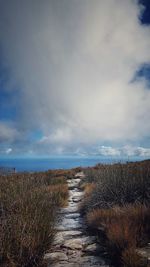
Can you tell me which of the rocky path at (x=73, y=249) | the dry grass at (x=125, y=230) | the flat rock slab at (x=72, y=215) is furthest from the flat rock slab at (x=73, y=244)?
the flat rock slab at (x=72, y=215)

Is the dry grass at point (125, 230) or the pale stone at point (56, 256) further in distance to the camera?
the pale stone at point (56, 256)

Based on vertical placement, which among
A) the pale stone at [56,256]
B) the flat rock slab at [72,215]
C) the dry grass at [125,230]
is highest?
the dry grass at [125,230]

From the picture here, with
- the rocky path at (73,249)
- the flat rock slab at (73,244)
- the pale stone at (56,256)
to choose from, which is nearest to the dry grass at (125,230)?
the rocky path at (73,249)

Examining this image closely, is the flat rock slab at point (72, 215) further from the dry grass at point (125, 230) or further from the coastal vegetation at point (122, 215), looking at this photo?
the dry grass at point (125, 230)

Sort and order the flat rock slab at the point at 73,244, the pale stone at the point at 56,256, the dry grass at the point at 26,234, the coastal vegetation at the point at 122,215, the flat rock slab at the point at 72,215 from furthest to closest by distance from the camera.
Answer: the flat rock slab at the point at 72,215, the flat rock slab at the point at 73,244, the pale stone at the point at 56,256, the coastal vegetation at the point at 122,215, the dry grass at the point at 26,234

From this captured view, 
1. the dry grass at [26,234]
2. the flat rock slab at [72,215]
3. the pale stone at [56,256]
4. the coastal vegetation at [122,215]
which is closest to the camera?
the dry grass at [26,234]

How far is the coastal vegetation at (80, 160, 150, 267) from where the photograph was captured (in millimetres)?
4645

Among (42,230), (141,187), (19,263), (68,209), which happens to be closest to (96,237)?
(42,230)

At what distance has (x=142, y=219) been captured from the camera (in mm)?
5605

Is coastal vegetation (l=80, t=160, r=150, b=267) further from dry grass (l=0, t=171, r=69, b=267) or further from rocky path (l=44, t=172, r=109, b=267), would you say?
dry grass (l=0, t=171, r=69, b=267)

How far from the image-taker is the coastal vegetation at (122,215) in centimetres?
464

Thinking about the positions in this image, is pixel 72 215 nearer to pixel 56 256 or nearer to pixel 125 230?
pixel 56 256

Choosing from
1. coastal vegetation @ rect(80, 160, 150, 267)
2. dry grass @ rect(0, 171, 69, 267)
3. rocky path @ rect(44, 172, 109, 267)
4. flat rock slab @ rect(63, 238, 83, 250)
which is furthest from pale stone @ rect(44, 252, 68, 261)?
coastal vegetation @ rect(80, 160, 150, 267)

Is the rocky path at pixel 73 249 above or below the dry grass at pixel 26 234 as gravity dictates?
below
